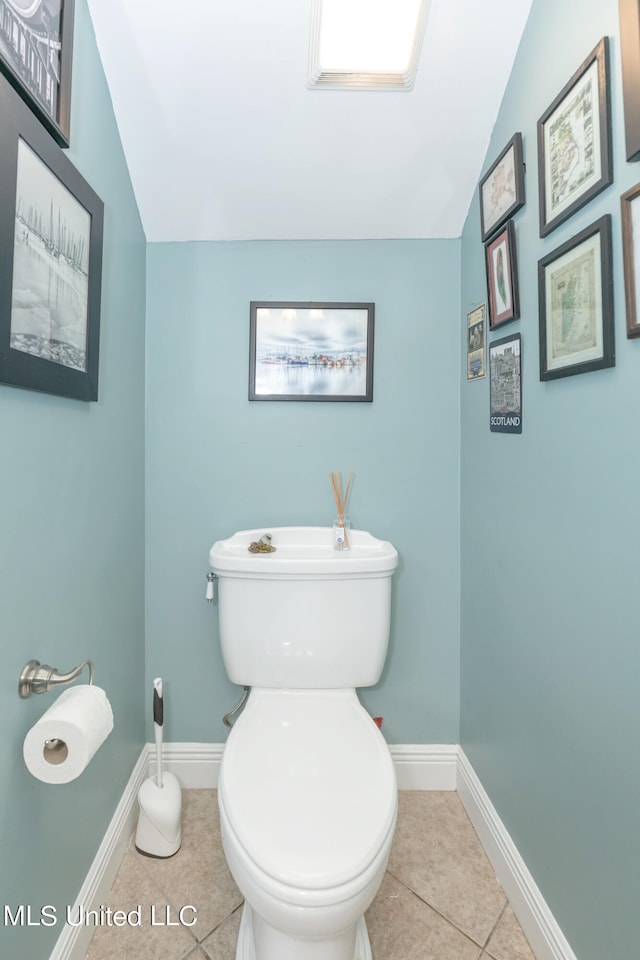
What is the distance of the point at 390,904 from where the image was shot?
4.08 ft

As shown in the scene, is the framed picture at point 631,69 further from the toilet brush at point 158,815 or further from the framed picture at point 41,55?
the toilet brush at point 158,815

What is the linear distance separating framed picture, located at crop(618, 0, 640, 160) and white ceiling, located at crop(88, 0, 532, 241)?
19.9 inches

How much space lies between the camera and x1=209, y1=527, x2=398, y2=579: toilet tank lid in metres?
1.34

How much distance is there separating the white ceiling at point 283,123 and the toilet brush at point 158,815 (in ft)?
4.70

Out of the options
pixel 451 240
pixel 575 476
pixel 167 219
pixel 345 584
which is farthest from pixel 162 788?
pixel 451 240

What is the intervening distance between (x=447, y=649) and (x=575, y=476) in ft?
2.89

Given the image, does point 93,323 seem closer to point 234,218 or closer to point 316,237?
point 234,218

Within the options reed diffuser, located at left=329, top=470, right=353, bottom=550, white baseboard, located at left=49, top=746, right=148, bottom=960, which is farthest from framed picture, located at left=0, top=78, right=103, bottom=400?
white baseboard, located at left=49, top=746, right=148, bottom=960

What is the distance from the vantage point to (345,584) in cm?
137

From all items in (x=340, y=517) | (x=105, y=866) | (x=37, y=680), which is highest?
(x=340, y=517)

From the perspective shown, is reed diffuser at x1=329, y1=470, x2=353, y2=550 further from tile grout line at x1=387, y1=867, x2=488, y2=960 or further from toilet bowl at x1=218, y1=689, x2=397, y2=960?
tile grout line at x1=387, y1=867, x2=488, y2=960

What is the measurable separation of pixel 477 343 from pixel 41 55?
120 centimetres

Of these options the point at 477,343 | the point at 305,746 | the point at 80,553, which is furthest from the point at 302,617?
the point at 477,343

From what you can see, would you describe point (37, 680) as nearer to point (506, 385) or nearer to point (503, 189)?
point (506, 385)
